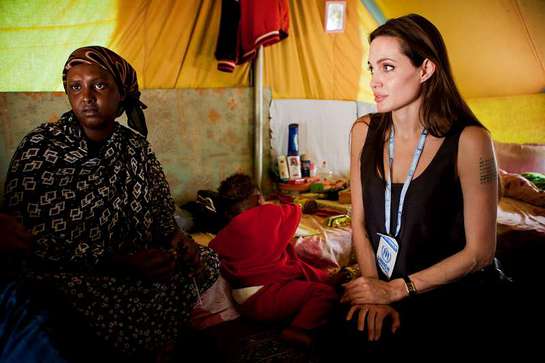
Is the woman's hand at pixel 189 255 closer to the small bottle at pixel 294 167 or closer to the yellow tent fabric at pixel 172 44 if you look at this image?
the yellow tent fabric at pixel 172 44

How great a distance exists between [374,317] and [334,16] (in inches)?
137

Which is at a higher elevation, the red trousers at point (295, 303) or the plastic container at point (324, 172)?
the plastic container at point (324, 172)

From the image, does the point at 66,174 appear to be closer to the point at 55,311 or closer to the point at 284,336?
the point at 55,311

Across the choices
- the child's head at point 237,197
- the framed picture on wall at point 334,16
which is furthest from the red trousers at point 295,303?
the framed picture on wall at point 334,16

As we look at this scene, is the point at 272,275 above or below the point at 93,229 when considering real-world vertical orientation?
below

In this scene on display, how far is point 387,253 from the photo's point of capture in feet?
4.55

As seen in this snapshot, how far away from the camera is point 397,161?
57.8 inches

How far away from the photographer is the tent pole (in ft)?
11.5

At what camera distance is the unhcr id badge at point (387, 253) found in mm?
1353

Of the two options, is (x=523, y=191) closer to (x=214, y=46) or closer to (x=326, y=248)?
(x=326, y=248)

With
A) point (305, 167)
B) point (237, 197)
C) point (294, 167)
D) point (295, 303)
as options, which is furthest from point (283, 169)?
point (295, 303)

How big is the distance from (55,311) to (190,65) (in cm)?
249

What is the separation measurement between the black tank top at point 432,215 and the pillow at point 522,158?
278 cm

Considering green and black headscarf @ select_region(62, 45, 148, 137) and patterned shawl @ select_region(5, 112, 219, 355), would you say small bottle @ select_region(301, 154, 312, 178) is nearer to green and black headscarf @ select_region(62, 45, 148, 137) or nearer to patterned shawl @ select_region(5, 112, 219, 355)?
green and black headscarf @ select_region(62, 45, 148, 137)
